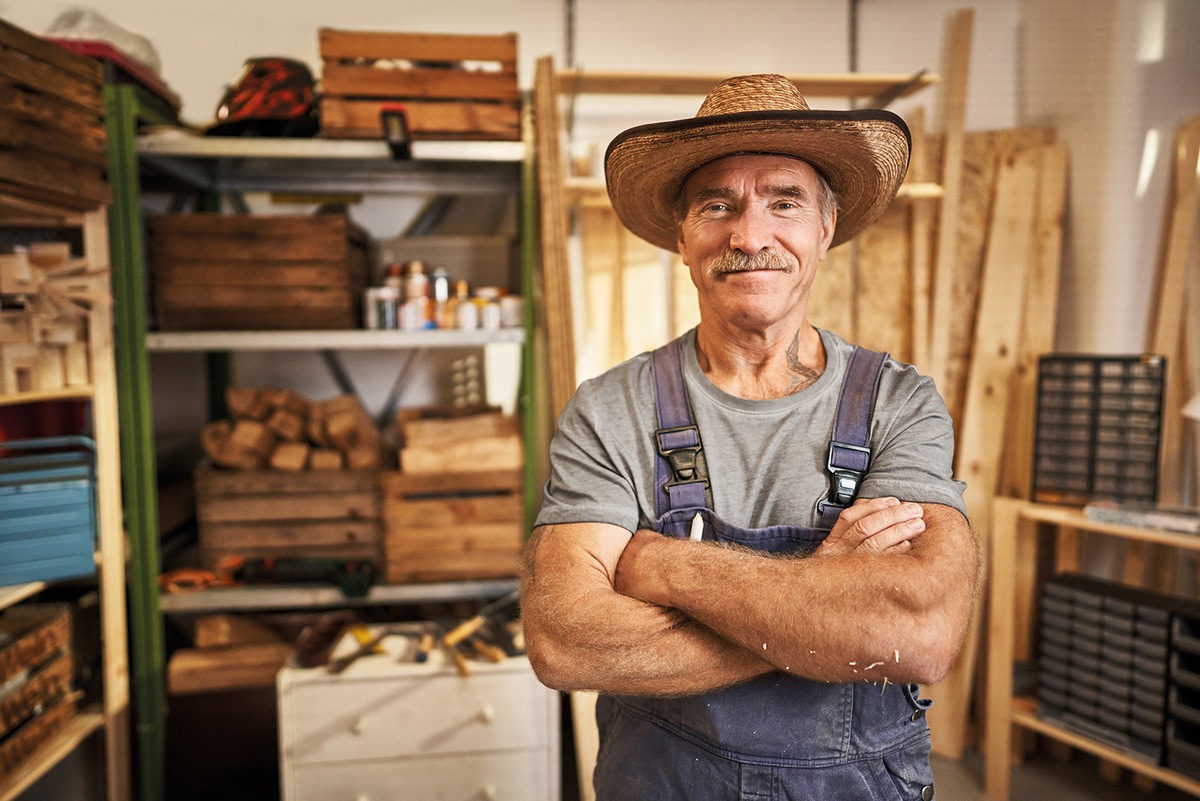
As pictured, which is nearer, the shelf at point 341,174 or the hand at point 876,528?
the hand at point 876,528

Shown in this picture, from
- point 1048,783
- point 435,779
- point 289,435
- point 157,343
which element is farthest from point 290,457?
point 1048,783

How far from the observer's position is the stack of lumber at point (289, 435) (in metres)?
2.62

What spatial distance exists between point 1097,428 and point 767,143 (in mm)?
2079

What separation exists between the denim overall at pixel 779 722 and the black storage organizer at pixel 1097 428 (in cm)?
179

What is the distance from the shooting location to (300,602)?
8.27 feet

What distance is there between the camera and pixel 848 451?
1217 millimetres

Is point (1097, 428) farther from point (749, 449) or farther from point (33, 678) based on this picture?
point (33, 678)

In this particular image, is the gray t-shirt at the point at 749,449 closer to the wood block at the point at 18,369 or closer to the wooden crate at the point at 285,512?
the wooden crate at the point at 285,512

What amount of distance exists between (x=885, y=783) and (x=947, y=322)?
2317mm

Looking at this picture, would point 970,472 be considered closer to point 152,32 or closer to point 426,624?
point 426,624

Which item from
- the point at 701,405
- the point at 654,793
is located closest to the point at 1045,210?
the point at 701,405

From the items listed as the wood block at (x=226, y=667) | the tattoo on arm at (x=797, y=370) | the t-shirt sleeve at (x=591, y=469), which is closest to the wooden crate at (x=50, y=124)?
the wood block at (x=226, y=667)

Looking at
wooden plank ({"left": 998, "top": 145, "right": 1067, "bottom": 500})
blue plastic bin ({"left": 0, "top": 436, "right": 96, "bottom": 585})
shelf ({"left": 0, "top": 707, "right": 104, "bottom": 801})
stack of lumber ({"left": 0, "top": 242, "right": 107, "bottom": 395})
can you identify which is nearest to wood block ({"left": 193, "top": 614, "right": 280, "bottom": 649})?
shelf ({"left": 0, "top": 707, "right": 104, "bottom": 801})

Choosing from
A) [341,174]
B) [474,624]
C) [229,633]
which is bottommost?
[229,633]
